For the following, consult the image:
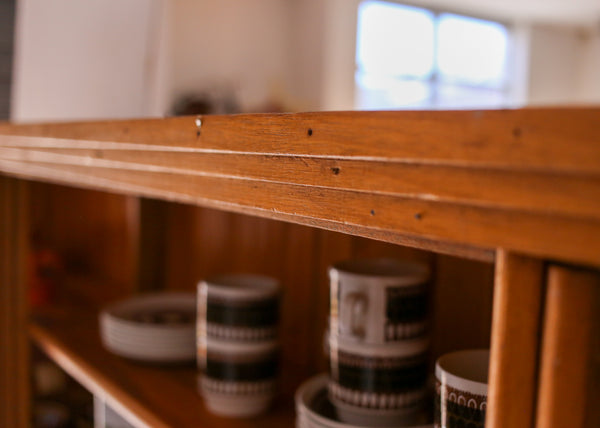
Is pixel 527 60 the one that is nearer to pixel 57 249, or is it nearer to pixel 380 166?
pixel 57 249

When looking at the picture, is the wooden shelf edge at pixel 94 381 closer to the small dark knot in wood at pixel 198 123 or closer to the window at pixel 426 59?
the small dark knot in wood at pixel 198 123

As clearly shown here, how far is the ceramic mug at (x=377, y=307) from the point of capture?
469mm

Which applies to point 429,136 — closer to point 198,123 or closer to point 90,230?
point 198,123

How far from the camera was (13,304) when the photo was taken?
0.93 meters

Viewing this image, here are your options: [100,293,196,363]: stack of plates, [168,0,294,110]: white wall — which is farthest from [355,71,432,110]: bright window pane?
[100,293,196,363]: stack of plates

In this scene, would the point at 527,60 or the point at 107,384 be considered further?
the point at 527,60

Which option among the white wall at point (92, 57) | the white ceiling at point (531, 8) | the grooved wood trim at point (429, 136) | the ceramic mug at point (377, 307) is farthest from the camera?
the white ceiling at point (531, 8)

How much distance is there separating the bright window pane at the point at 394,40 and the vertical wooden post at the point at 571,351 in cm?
436

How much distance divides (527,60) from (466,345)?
5.58 metres

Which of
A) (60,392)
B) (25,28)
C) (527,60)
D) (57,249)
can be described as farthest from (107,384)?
(527,60)

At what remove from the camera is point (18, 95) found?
1.37 meters

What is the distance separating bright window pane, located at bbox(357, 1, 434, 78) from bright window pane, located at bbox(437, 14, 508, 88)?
0.15 m

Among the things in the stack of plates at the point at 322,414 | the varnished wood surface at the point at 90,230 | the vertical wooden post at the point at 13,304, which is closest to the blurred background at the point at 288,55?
the varnished wood surface at the point at 90,230

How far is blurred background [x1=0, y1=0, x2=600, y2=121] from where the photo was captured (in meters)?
1.34
